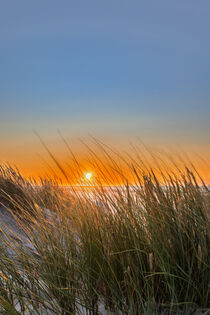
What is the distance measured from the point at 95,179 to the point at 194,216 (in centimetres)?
73

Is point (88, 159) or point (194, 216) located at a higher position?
point (88, 159)

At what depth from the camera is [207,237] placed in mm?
1723

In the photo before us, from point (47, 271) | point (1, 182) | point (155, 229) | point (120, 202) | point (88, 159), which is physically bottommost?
point (47, 271)

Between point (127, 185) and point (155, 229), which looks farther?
point (127, 185)

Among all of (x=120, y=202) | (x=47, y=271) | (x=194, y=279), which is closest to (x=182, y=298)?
(x=194, y=279)

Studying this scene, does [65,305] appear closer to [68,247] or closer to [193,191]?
[68,247]

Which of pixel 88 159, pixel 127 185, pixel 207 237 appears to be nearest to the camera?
pixel 207 237

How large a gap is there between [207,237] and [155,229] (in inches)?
13.0

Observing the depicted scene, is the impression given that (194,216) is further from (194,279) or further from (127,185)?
(127,185)

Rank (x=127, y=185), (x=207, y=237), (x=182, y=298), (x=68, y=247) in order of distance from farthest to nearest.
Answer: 1. (x=127, y=185)
2. (x=68, y=247)
3. (x=207, y=237)
4. (x=182, y=298)

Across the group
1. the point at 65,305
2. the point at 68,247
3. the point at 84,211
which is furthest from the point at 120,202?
the point at 65,305

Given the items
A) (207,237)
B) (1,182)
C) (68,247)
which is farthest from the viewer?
(1,182)

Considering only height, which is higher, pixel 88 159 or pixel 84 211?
pixel 88 159

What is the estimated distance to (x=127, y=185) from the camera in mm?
1985
